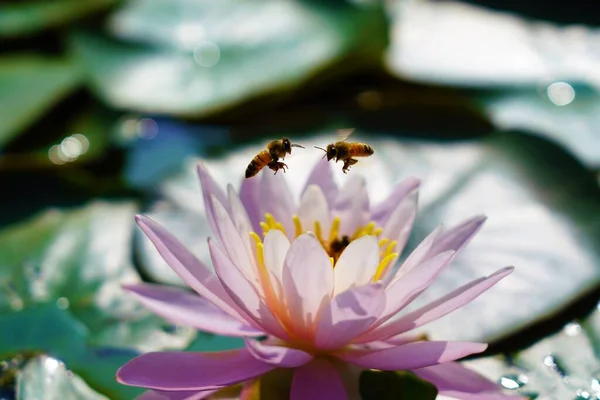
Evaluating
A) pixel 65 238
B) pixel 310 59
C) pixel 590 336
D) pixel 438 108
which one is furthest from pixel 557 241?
pixel 65 238

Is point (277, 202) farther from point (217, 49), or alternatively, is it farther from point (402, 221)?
point (217, 49)

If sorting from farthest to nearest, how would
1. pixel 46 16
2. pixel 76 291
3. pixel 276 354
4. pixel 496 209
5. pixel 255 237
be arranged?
pixel 46 16
pixel 496 209
pixel 76 291
pixel 255 237
pixel 276 354

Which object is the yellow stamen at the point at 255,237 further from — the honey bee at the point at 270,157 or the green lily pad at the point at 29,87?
the green lily pad at the point at 29,87

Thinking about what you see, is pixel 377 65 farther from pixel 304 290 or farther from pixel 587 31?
pixel 304 290

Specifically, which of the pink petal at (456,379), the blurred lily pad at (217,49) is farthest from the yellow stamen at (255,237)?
the blurred lily pad at (217,49)

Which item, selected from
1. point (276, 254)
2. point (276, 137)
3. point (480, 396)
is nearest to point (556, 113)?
point (276, 137)

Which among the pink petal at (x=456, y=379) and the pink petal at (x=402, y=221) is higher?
the pink petal at (x=402, y=221)
